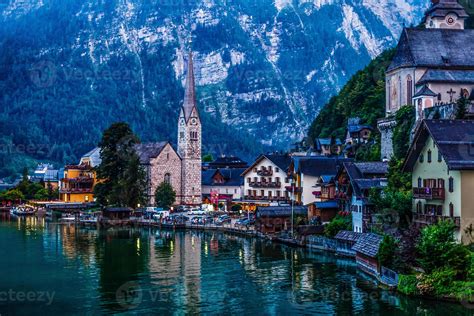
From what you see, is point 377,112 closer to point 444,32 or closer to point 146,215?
point 444,32

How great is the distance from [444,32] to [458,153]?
40.1 meters

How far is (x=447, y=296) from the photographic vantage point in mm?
45906

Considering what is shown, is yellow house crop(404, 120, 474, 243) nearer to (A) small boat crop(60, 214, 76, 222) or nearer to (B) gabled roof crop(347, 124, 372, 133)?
(B) gabled roof crop(347, 124, 372, 133)

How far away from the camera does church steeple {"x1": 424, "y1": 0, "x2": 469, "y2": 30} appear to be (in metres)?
105

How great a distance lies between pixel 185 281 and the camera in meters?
56.0

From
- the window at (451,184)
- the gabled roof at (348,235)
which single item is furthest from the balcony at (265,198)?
the window at (451,184)

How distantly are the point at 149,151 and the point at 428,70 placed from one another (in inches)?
2354

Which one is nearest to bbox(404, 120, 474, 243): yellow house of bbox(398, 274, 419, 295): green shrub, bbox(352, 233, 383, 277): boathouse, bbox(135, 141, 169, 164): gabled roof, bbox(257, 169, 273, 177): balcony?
bbox(352, 233, 383, 277): boathouse

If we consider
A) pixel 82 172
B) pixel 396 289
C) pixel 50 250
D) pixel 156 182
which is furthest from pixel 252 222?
pixel 82 172

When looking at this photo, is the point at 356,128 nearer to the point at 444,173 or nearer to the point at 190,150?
the point at 190,150

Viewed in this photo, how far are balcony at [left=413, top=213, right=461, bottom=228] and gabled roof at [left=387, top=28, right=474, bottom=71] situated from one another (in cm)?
3198

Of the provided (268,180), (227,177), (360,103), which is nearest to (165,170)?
(227,177)

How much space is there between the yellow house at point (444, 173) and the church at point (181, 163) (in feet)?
242

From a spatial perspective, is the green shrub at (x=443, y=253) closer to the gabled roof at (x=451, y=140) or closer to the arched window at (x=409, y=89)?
the gabled roof at (x=451, y=140)
